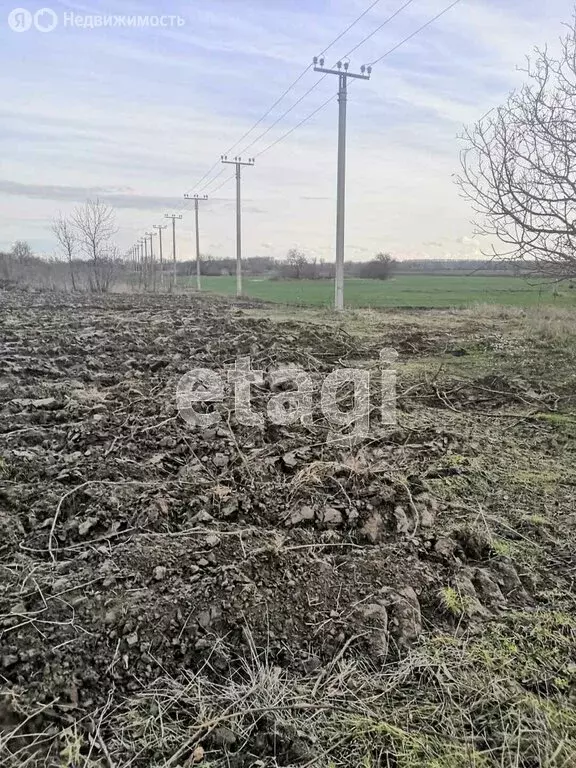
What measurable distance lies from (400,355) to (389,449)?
14.4 feet

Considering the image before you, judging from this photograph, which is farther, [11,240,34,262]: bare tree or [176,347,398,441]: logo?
[11,240,34,262]: bare tree

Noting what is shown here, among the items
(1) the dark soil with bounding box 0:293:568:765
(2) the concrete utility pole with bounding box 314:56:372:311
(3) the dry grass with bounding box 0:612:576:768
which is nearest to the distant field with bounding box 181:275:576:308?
(2) the concrete utility pole with bounding box 314:56:372:311

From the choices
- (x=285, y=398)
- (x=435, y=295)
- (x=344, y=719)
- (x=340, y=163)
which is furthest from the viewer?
(x=435, y=295)

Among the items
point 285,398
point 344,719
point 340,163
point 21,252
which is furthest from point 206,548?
point 21,252

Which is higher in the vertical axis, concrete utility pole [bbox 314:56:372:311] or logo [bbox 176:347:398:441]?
concrete utility pole [bbox 314:56:372:311]

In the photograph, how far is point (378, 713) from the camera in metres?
1.61

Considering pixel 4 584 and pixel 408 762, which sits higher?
pixel 4 584

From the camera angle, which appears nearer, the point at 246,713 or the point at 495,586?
the point at 246,713

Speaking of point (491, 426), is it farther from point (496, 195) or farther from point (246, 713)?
point (496, 195)

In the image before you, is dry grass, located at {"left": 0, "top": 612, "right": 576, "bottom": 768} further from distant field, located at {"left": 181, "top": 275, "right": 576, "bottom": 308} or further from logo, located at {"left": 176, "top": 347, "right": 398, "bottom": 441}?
distant field, located at {"left": 181, "top": 275, "right": 576, "bottom": 308}

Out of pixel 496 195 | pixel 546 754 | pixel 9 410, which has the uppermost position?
pixel 496 195

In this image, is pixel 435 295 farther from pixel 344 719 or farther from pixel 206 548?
pixel 344 719

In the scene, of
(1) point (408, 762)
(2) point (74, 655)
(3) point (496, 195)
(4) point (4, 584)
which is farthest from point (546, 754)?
(3) point (496, 195)

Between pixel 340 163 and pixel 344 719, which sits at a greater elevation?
pixel 340 163
